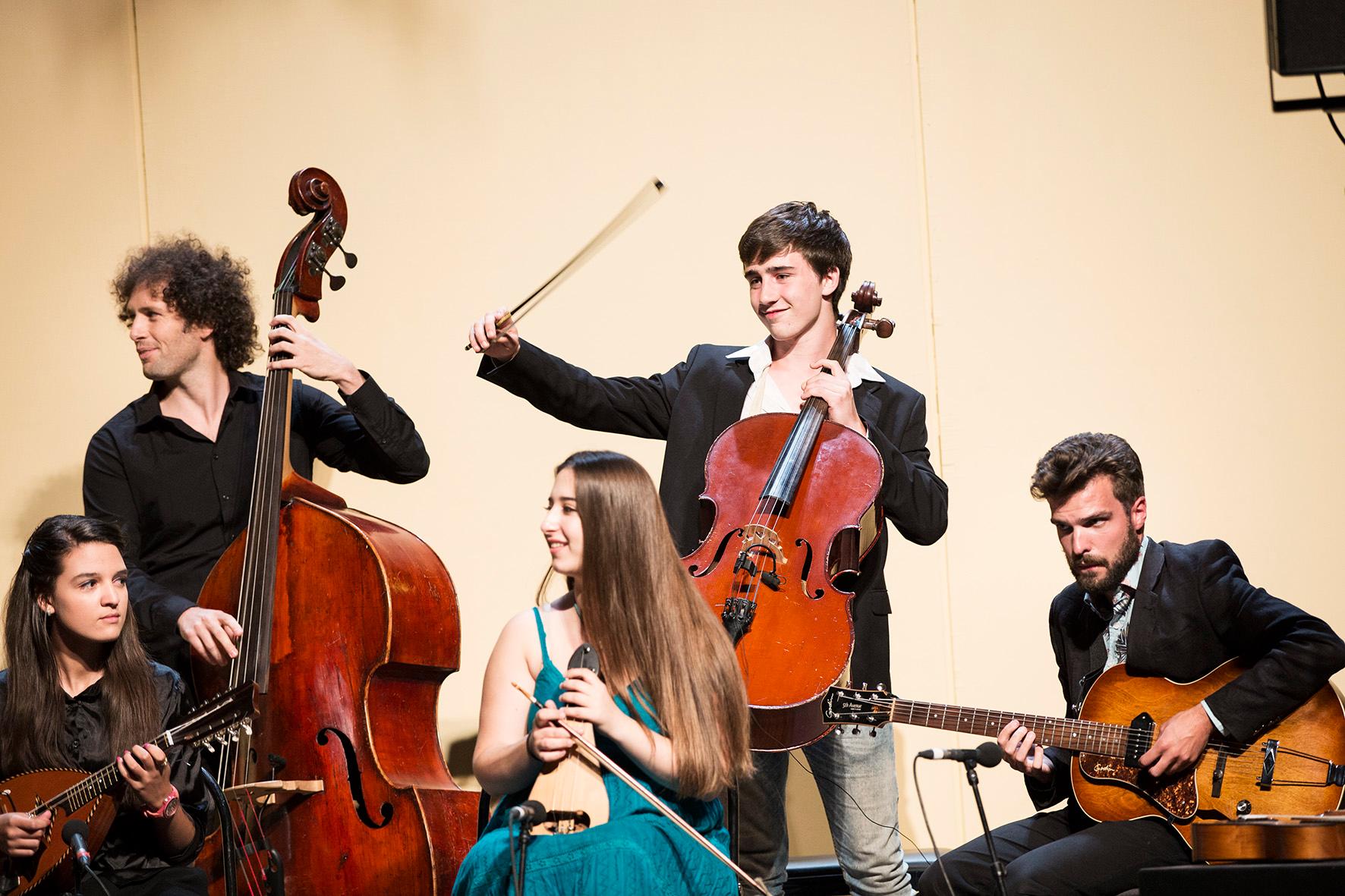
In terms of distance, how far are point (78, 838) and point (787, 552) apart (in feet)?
4.57

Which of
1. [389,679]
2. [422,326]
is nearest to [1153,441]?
[422,326]

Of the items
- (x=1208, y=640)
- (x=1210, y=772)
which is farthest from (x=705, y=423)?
(x=1210, y=772)

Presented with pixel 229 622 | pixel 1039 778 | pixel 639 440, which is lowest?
pixel 1039 778

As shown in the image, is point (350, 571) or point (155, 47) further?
point (155, 47)

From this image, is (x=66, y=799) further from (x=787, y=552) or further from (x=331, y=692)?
(x=787, y=552)

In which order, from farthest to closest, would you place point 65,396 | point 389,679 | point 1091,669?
point 65,396, point 1091,669, point 389,679

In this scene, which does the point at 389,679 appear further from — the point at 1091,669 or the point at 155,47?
the point at 155,47

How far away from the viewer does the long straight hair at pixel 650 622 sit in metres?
2.42

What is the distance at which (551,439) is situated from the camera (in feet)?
14.2

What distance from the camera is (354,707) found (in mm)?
2838

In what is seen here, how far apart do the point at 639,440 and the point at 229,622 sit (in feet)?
5.53

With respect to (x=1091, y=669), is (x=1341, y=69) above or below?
above

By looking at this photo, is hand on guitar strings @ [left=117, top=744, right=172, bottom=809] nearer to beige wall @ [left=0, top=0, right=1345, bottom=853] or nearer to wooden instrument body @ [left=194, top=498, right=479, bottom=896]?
wooden instrument body @ [left=194, top=498, right=479, bottom=896]

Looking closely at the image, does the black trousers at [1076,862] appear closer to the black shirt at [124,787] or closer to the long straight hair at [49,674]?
the black shirt at [124,787]
